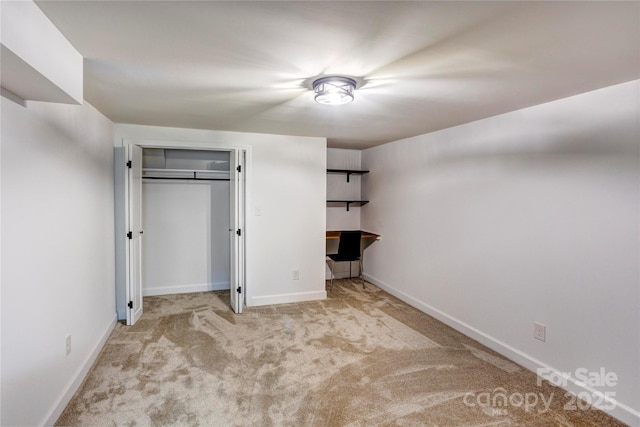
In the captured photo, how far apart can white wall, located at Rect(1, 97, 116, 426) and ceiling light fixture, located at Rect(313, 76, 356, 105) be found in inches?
62.8

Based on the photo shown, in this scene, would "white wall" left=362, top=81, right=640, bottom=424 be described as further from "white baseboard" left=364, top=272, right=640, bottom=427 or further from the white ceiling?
the white ceiling

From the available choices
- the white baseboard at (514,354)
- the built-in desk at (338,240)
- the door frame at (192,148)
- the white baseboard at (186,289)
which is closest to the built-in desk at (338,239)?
the built-in desk at (338,240)

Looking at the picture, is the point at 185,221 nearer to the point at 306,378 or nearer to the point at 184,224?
the point at 184,224

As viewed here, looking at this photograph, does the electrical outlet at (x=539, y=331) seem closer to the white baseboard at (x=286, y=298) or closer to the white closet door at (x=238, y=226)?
the white baseboard at (x=286, y=298)

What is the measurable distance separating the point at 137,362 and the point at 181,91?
2217 millimetres

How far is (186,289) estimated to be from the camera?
15.2 feet

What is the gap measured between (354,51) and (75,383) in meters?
2.84

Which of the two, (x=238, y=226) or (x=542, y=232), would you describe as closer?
(x=542, y=232)

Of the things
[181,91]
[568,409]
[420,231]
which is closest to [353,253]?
[420,231]

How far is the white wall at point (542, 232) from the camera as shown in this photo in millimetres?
2096

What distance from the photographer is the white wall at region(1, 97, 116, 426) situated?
159 centimetres

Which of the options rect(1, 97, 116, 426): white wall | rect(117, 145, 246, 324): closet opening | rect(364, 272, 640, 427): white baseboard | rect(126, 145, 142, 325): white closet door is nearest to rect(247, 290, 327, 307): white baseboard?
rect(117, 145, 246, 324): closet opening

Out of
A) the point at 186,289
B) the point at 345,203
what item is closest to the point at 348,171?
the point at 345,203

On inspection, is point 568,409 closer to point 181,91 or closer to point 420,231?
point 420,231
